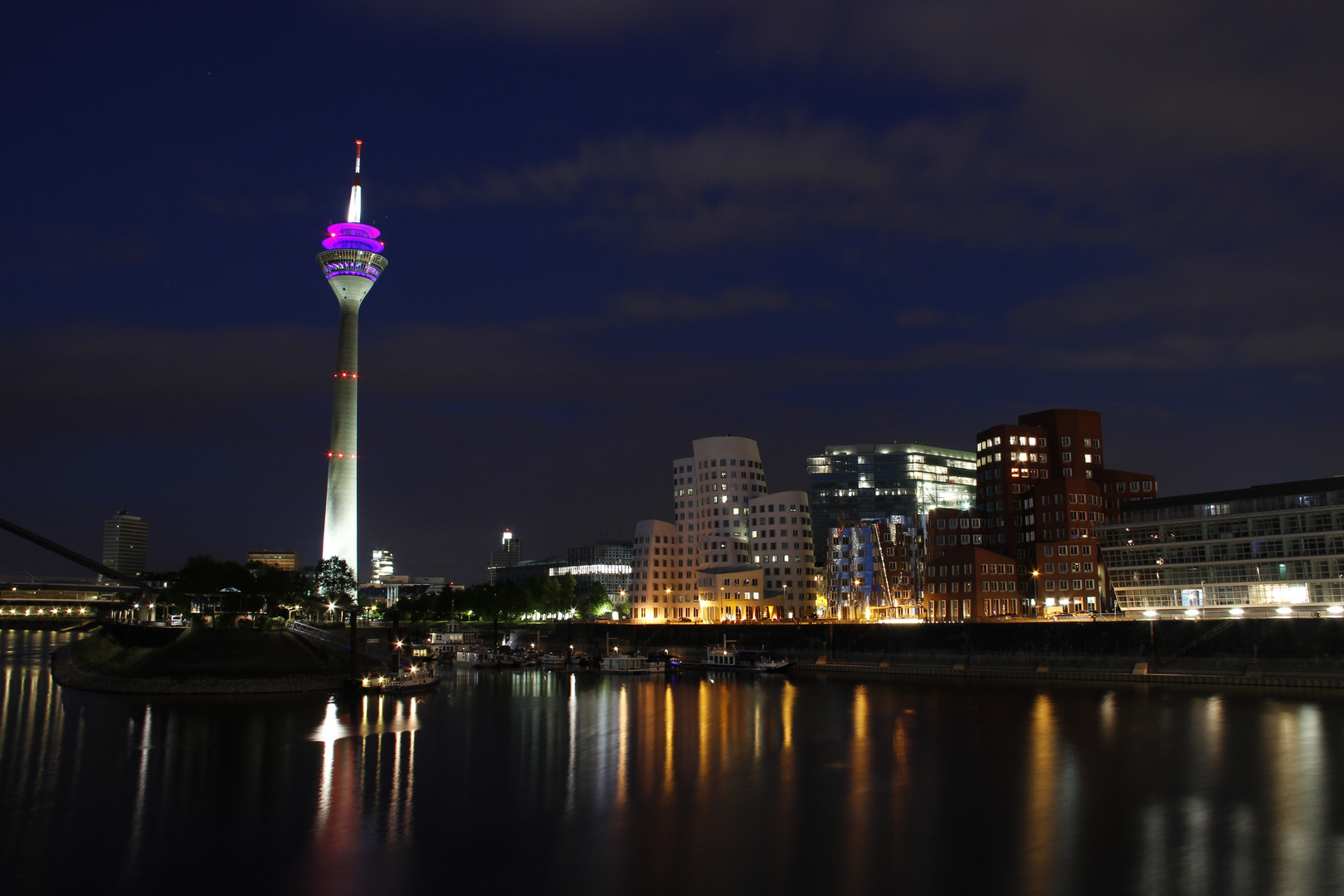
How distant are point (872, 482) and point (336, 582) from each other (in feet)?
326

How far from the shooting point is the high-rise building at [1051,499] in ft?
392

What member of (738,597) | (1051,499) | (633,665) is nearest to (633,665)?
(633,665)

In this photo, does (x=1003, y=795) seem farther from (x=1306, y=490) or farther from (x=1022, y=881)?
(x=1306, y=490)

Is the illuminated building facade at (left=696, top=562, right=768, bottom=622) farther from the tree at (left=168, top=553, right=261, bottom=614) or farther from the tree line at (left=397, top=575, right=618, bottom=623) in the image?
the tree at (left=168, top=553, right=261, bottom=614)

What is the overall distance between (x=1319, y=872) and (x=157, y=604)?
123223 mm

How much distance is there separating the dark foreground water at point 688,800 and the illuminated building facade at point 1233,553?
91.0 feet

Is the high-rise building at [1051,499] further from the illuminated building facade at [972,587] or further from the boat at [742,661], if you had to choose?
the boat at [742,661]

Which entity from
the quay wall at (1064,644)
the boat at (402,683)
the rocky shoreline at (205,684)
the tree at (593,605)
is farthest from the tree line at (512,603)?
the rocky shoreline at (205,684)

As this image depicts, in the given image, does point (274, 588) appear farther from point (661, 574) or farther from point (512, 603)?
point (661, 574)

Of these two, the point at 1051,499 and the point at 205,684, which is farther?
the point at 1051,499

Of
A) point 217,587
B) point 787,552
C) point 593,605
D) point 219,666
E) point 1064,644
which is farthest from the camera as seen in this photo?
point 593,605

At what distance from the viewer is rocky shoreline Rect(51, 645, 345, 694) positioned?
80.1m

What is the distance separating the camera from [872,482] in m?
188

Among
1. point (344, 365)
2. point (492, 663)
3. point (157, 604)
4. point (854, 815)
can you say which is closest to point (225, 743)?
point (854, 815)
